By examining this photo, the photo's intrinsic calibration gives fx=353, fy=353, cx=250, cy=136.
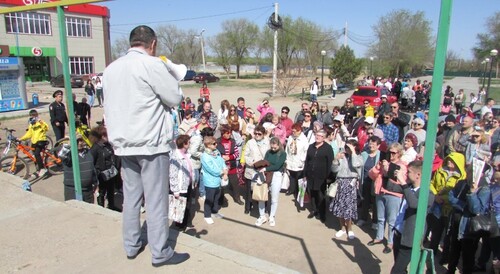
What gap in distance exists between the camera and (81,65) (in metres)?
46.5

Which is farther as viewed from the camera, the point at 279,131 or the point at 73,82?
the point at 73,82

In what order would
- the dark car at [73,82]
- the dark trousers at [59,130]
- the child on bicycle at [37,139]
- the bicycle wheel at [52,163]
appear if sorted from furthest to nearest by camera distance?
1. the dark car at [73,82]
2. the dark trousers at [59,130]
3. the bicycle wheel at [52,163]
4. the child on bicycle at [37,139]

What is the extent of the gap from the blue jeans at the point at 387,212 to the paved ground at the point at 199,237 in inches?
11.3

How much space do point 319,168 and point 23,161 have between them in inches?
262

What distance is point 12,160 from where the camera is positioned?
26.7 feet

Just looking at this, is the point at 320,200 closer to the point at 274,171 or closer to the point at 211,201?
the point at 274,171

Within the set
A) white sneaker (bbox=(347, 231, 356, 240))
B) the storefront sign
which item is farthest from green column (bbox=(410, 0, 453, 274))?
the storefront sign

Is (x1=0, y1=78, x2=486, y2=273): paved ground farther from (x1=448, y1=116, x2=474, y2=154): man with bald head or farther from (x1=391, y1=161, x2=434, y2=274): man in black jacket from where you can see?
(x1=448, y1=116, x2=474, y2=154): man with bald head

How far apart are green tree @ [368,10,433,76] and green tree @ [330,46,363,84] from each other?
42.1 feet

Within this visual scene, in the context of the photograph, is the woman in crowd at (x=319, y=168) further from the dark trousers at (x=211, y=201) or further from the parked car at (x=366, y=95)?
the parked car at (x=366, y=95)

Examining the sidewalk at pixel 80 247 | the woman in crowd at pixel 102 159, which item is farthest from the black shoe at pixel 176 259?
the woman in crowd at pixel 102 159

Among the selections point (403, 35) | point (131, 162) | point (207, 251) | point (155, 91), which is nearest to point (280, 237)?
point (207, 251)

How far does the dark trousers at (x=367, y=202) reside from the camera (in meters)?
5.93

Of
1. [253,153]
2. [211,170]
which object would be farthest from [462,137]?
[211,170]
